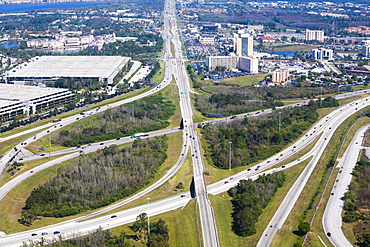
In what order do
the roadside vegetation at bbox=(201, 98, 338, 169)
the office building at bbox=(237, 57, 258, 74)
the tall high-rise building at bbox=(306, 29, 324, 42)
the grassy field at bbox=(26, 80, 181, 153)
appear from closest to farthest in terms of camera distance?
the roadside vegetation at bbox=(201, 98, 338, 169) → the grassy field at bbox=(26, 80, 181, 153) → the office building at bbox=(237, 57, 258, 74) → the tall high-rise building at bbox=(306, 29, 324, 42)

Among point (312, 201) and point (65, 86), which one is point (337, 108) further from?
point (65, 86)

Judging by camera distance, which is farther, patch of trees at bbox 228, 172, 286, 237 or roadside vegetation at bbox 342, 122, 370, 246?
patch of trees at bbox 228, 172, 286, 237

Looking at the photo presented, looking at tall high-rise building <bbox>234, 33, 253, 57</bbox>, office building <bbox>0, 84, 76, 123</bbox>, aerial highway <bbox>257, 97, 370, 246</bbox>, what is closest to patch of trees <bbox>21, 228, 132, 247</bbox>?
aerial highway <bbox>257, 97, 370, 246</bbox>

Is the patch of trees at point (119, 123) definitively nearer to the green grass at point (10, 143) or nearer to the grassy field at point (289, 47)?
the green grass at point (10, 143)

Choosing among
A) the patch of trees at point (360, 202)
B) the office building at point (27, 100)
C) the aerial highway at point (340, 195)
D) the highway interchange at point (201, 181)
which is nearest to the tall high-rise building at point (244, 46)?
the highway interchange at point (201, 181)

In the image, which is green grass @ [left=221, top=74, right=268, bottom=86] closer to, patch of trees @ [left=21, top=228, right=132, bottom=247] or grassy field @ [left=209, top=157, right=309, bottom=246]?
grassy field @ [left=209, top=157, right=309, bottom=246]

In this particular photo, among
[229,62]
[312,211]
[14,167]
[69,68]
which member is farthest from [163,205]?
[229,62]

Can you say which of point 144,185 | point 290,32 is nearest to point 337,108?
point 144,185
